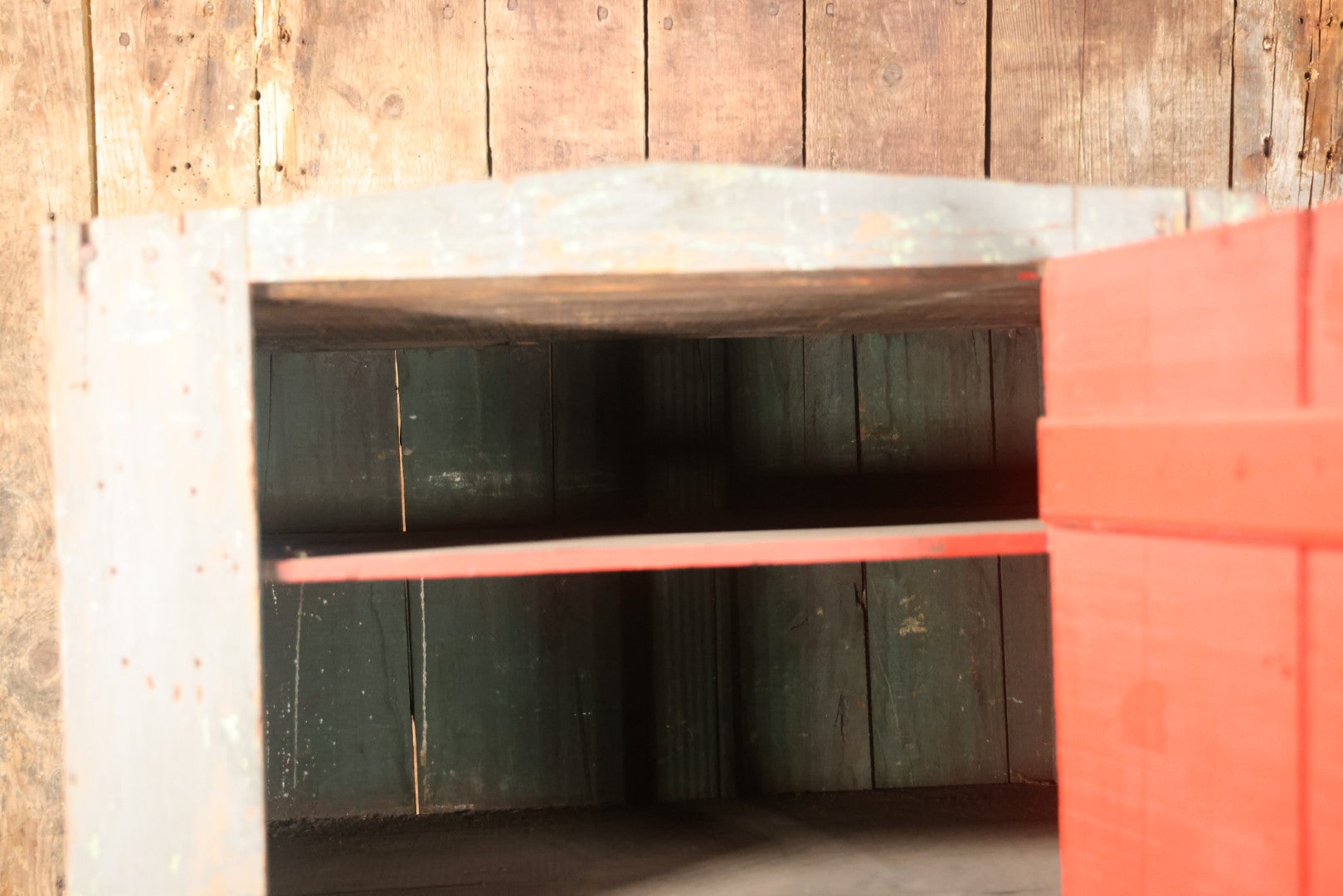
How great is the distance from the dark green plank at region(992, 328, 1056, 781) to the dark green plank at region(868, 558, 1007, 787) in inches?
1.0

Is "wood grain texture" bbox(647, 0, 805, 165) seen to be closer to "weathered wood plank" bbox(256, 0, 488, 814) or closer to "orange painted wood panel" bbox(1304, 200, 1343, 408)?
"weathered wood plank" bbox(256, 0, 488, 814)

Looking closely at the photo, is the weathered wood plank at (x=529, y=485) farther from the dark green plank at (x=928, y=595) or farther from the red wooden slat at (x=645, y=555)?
the red wooden slat at (x=645, y=555)

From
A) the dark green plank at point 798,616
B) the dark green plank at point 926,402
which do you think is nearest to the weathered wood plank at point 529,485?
the dark green plank at point 798,616

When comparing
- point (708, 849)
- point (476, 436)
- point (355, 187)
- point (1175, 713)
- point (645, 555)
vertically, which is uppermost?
point (355, 187)

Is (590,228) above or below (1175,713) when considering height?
above

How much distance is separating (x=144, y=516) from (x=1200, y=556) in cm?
94

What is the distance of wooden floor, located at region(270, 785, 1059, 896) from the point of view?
1299 mm

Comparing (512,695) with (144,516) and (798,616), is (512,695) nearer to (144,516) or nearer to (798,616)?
(798,616)

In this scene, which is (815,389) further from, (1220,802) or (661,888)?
(1220,802)

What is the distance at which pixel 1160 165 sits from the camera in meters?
1.65

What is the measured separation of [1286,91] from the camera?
1657 millimetres

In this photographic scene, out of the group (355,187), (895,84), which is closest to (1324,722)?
(895,84)

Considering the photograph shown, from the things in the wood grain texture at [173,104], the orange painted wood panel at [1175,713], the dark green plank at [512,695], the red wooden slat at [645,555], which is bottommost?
the dark green plank at [512,695]

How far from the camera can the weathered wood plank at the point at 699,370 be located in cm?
161
